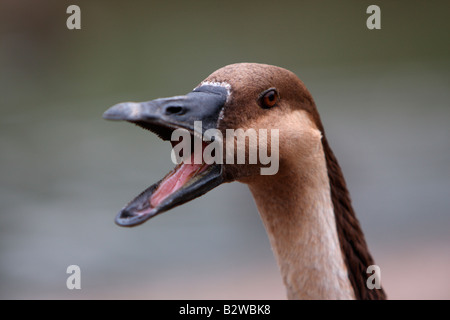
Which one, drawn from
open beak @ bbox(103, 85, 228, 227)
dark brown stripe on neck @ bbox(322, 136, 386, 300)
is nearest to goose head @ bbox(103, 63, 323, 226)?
open beak @ bbox(103, 85, 228, 227)

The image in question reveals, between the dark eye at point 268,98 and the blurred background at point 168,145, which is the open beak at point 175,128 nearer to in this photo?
the dark eye at point 268,98

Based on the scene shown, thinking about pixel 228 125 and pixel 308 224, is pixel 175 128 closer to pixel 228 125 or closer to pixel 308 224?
pixel 228 125

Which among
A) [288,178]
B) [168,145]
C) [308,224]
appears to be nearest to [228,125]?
[288,178]

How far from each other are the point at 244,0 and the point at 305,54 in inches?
146

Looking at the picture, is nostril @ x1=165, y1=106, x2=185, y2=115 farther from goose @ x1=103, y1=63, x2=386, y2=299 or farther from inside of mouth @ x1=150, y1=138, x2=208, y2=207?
inside of mouth @ x1=150, y1=138, x2=208, y2=207

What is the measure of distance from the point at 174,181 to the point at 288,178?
66 cm

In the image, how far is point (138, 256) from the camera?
27.1 ft

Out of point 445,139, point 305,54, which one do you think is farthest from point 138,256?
point 305,54

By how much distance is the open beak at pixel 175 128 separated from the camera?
2344 mm

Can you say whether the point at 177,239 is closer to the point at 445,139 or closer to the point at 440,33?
the point at 445,139

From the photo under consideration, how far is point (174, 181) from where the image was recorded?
8.49ft

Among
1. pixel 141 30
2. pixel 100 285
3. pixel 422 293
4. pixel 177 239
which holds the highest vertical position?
pixel 141 30

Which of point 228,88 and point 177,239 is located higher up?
point 177,239

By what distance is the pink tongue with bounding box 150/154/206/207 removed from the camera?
2.48m
